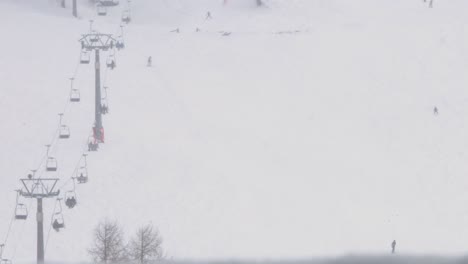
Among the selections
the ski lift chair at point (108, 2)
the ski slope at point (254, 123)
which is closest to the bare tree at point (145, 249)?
the ski slope at point (254, 123)

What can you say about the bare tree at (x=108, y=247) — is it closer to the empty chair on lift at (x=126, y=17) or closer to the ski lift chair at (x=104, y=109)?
the ski lift chair at (x=104, y=109)

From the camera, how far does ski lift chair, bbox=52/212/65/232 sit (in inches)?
949

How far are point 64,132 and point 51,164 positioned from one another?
3.61 metres

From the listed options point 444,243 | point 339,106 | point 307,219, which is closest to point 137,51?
point 339,106

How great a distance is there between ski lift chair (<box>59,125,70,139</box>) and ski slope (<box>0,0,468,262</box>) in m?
0.39

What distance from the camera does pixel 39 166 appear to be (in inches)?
1198

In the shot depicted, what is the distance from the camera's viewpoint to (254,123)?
1521 inches

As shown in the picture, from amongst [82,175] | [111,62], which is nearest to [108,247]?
[82,175]

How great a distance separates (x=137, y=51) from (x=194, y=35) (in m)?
4.11

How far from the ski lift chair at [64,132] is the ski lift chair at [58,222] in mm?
6721

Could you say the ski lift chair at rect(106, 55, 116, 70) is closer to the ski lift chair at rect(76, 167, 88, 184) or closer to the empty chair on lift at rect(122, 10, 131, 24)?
the empty chair on lift at rect(122, 10, 131, 24)

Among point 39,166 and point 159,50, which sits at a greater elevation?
point 159,50

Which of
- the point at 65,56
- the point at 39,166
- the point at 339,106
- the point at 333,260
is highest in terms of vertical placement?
the point at 65,56

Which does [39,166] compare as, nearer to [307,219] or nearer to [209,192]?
[209,192]
